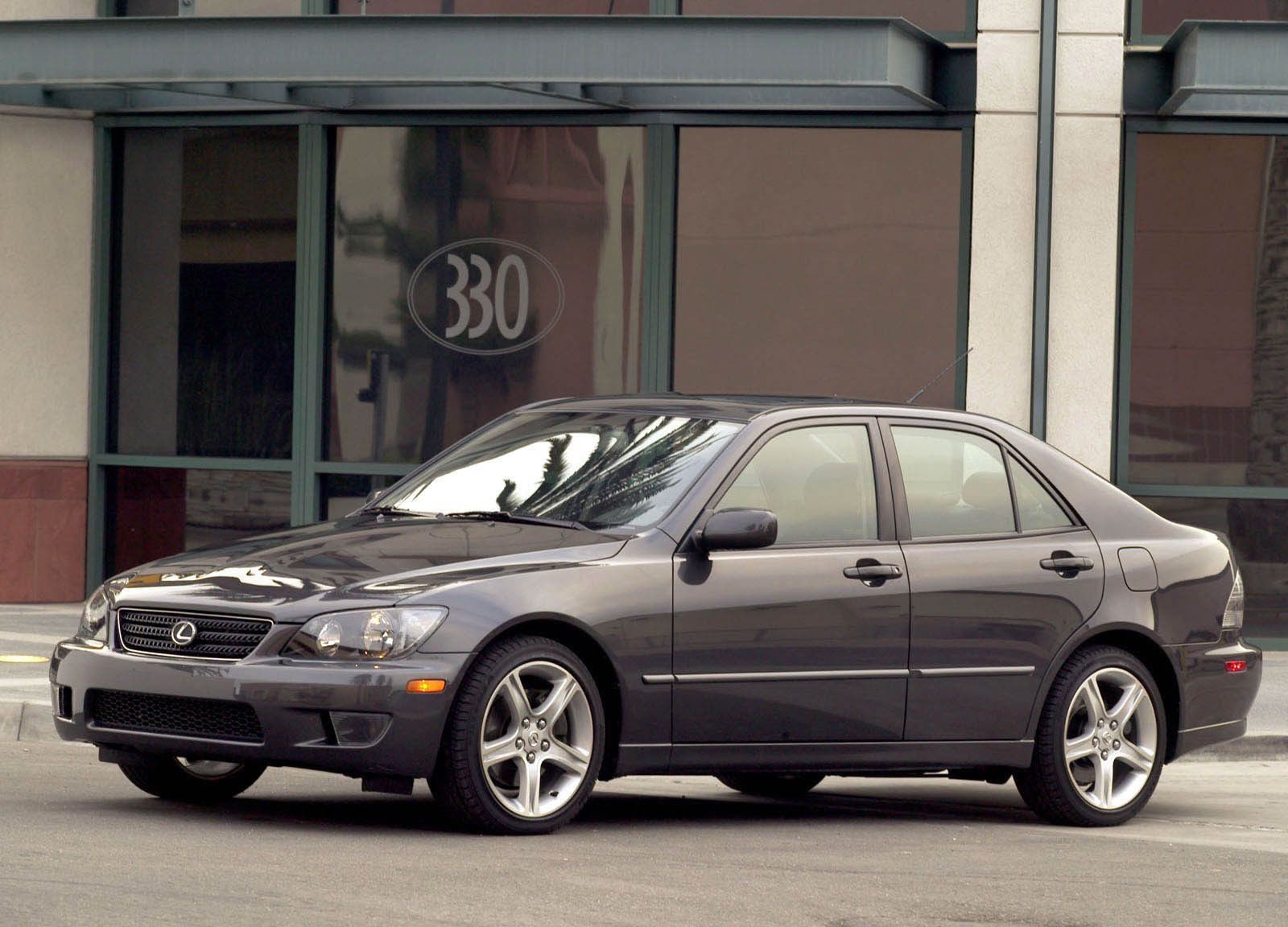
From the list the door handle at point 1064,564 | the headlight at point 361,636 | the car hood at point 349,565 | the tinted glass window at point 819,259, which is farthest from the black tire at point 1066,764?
the tinted glass window at point 819,259

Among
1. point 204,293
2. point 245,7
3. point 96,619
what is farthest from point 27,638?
point 96,619

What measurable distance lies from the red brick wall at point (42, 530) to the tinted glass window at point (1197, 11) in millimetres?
8024

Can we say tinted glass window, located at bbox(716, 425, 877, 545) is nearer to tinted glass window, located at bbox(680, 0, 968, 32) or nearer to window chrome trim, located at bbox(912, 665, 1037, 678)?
window chrome trim, located at bbox(912, 665, 1037, 678)

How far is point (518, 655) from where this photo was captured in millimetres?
6984

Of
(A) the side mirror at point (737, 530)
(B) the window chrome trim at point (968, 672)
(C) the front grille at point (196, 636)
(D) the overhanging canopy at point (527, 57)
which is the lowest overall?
(B) the window chrome trim at point (968, 672)

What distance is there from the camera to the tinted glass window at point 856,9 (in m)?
14.9

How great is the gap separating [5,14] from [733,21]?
579cm

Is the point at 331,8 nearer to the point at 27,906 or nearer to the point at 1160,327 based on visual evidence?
the point at 1160,327

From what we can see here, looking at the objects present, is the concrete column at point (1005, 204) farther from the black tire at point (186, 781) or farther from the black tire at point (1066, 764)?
the black tire at point (186, 781)

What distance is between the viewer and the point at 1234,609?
8.83 m


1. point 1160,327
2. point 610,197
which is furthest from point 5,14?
point 1160,327

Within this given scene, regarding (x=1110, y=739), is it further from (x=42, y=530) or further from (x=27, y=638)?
(x=42, y=530)

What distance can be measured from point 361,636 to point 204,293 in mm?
9624

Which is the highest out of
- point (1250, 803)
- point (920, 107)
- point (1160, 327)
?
point (920, 107)
